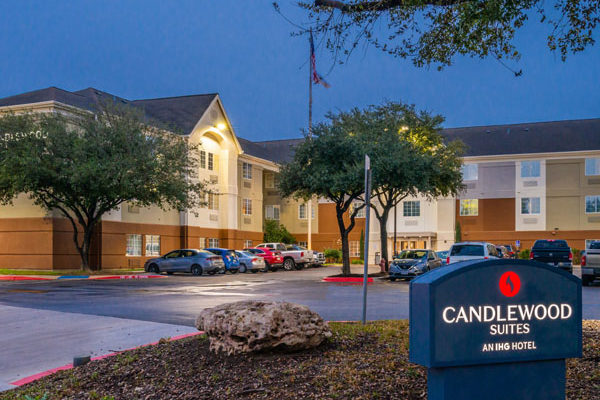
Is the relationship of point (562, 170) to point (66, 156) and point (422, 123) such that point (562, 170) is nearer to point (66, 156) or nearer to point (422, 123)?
point (422, 123)

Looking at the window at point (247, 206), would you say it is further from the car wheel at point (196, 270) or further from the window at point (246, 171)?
the car wheel at point (196, 270)

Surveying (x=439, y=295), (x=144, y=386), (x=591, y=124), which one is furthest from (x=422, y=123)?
(x=439, y=295)

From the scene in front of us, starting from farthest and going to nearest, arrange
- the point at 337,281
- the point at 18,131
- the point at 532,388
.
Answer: the point at 18,131 → the point at 337,281 → the point at 532,388

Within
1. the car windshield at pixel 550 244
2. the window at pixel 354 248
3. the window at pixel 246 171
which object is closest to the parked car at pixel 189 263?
the car windshield at pixel 550 244

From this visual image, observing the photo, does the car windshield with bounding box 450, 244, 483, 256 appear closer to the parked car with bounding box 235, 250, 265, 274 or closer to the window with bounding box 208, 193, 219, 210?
the parked car with bounding box 235, 250, 265, 274

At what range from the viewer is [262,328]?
7129 mm

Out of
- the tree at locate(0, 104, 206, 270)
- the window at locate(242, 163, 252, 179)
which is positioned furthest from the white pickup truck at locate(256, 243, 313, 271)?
the tree at locate(0, 104, 206, 270)

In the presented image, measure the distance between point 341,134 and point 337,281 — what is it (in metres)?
7.06

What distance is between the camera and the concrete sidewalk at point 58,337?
31.5ft

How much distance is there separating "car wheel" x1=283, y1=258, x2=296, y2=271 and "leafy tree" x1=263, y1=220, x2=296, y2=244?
14.0 metres

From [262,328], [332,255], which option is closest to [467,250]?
[262,328]

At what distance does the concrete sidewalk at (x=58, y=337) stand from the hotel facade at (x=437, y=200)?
28916mm

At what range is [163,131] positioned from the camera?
36.5 meters

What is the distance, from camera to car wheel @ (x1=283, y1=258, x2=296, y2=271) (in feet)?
149
